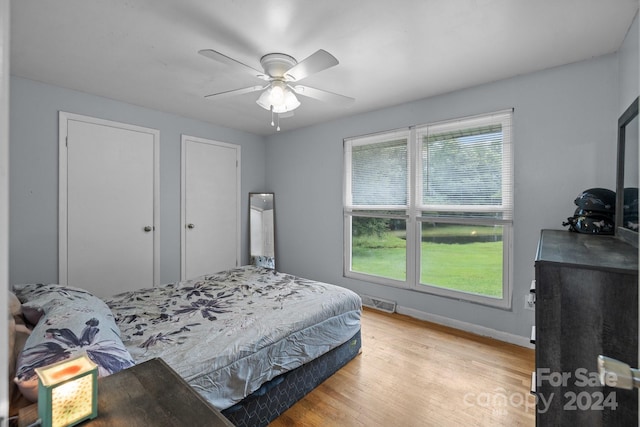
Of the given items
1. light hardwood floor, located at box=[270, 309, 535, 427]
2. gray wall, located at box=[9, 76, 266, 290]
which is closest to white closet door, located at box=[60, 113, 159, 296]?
gray wall, located at box=[9, 76, 266, 290]

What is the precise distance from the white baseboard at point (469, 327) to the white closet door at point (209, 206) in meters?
2.55

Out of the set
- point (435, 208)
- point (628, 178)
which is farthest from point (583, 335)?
point (435, 208)

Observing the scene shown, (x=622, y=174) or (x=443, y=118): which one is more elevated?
(x=443, y=118)

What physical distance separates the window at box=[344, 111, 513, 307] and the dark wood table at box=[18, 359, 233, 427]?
9.02 ft

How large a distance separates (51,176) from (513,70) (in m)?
4.32

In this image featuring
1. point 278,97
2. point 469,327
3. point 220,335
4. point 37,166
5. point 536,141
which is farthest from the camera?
point 469,327

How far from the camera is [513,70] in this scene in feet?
7.92

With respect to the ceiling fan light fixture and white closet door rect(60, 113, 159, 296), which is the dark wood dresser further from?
white closet door rect(60, 113, 159, 296)

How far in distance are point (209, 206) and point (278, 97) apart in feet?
7.88

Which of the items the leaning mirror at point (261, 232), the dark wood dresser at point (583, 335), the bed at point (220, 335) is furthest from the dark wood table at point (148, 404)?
the leaning mirror at point (261, 232)

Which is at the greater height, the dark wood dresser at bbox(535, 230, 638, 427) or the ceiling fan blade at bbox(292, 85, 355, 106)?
the ceiling fan blade at bbox(292, 85, 355, 106)

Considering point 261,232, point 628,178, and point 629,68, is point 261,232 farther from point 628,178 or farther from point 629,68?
point 629,68

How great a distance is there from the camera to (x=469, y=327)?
112 inches

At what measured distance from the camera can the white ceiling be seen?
166 centimetres
